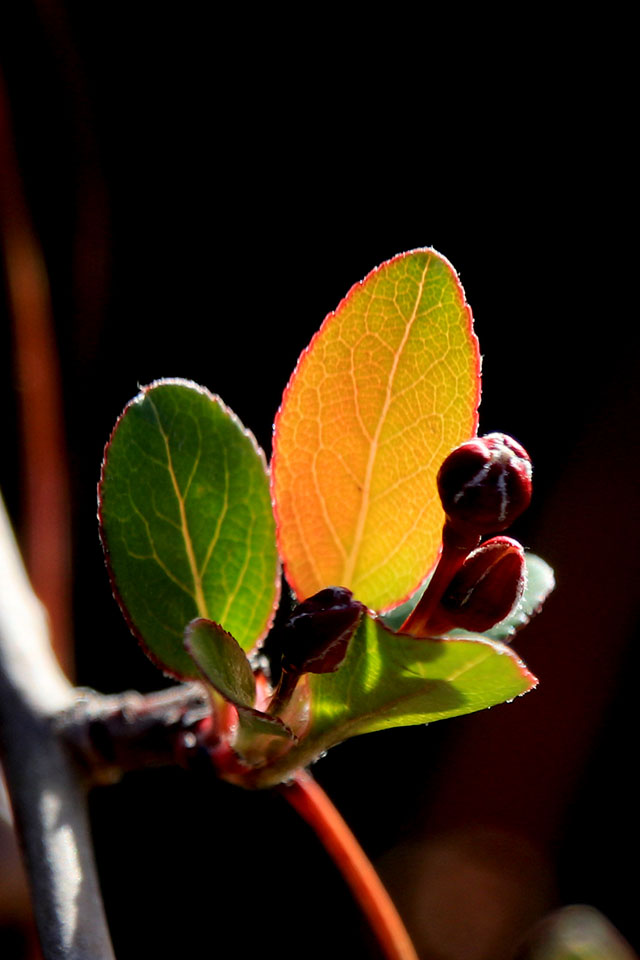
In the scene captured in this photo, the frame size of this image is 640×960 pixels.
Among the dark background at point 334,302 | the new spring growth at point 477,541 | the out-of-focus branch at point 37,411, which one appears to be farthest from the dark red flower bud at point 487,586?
the dark background at point 334,302

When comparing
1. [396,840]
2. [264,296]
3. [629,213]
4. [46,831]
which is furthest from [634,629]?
[46,831]

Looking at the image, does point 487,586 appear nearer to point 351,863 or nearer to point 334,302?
point 351,863

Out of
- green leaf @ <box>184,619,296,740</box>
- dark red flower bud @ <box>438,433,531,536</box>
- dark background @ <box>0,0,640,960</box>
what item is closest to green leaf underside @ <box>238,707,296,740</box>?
green leaf @ <box>184,619,296,740</box>

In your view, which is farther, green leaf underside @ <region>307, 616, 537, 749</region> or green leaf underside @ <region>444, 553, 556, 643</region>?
green leaf underside @ <region>444, 553, 556, 643</region>

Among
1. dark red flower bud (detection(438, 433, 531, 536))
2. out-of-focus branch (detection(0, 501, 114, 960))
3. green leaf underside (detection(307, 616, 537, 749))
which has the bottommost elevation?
out-of-focus branch (detection(0, 501, 114, 960))

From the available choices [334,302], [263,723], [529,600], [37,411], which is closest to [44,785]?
[263,723]

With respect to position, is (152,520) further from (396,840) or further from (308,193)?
(308,193)

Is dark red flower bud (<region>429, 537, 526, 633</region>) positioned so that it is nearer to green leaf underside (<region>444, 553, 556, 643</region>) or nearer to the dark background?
green leaf underside (<region>444, 553, 556, 643</region>)
